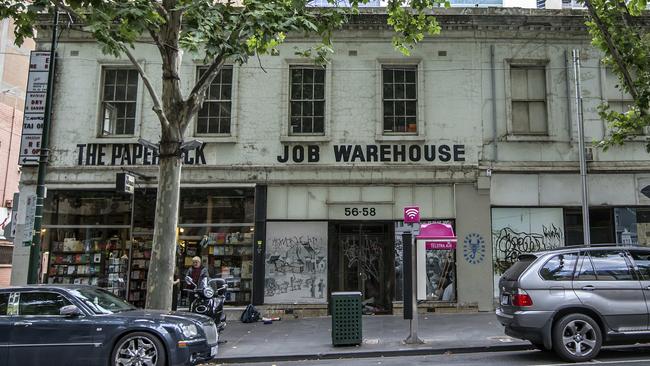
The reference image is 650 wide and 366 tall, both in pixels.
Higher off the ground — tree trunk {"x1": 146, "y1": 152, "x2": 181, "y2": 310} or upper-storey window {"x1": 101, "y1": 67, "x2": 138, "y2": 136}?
upper-storey window {"x1": 101, "y1": 67, "x2": 138, "y2": 136}

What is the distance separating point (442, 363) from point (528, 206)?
24.4 ft

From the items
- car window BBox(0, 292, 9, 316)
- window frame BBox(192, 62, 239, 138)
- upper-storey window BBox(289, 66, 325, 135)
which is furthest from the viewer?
upper-storey window BBox(289, 66, 325, 135)

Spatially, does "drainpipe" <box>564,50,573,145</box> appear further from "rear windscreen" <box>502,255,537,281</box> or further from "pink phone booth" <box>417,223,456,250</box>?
"rear windscreen" <box>502,255,537,281</box>

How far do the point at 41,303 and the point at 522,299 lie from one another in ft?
23.9

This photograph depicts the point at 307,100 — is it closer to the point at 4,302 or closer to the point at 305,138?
the point at 305,138

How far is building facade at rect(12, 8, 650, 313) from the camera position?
1459cm

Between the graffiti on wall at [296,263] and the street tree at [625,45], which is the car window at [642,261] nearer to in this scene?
the street tree at [625,45]

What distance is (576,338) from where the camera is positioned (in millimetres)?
8156

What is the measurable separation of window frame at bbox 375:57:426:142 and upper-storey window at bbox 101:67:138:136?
700cm

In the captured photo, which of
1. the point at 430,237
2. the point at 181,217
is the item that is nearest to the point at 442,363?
the point at 430,237

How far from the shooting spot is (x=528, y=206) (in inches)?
578

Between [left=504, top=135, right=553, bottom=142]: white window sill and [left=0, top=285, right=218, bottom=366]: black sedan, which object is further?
[left=504, top=135, right=553, bottom=142]: white window sill

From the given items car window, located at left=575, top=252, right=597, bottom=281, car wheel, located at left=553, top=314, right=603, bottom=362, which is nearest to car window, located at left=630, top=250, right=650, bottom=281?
car window, located at left=575, top=252, right=597, bottom=281

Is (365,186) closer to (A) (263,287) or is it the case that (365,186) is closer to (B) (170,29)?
(A) (263,287)
